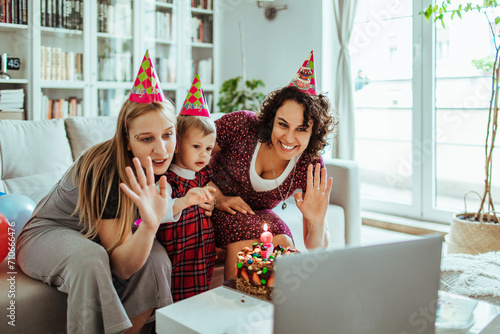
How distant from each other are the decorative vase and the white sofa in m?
0.53

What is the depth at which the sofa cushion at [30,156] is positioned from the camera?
2039mm

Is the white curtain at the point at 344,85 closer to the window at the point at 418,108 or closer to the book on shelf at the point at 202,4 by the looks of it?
the window at the point at 418,108

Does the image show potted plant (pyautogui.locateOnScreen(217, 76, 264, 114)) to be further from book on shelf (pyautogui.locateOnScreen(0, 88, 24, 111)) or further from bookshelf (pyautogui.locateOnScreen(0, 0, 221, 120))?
book on shelf (pyautogui.locateOnScreen(0, 88, 24, 111))

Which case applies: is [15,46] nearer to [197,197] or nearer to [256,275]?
[197,197]

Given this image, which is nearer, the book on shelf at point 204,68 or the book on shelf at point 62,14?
the book on shelf at point 62,14

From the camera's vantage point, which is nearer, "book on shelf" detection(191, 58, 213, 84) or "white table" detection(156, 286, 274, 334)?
"white table" detection(156, 286, 274, 334)

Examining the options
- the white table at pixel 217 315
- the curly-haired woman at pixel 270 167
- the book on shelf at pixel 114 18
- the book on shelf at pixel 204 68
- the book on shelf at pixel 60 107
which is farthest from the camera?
the book on shelf at pixel 204 68

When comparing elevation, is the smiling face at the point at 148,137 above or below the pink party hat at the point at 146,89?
below

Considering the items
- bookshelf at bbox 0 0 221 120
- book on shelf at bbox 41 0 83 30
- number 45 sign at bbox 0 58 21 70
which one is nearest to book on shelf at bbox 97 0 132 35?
bookshelf at bbox 0 0 221 120

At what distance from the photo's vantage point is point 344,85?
358cm

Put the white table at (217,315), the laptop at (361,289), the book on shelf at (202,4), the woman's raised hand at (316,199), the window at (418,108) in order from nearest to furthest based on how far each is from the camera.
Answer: the laptop at (361,289), the white table at (217,315), the woman's raised hand at (316,199), the window at (418,108), the book on shelf at (202,4)

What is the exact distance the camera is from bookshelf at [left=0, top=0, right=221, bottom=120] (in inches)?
125

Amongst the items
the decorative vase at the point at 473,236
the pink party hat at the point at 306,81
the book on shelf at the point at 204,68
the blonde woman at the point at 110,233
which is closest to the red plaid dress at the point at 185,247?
the blonde woman at the point at 110,233

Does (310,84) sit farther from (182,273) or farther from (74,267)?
(74,267)
